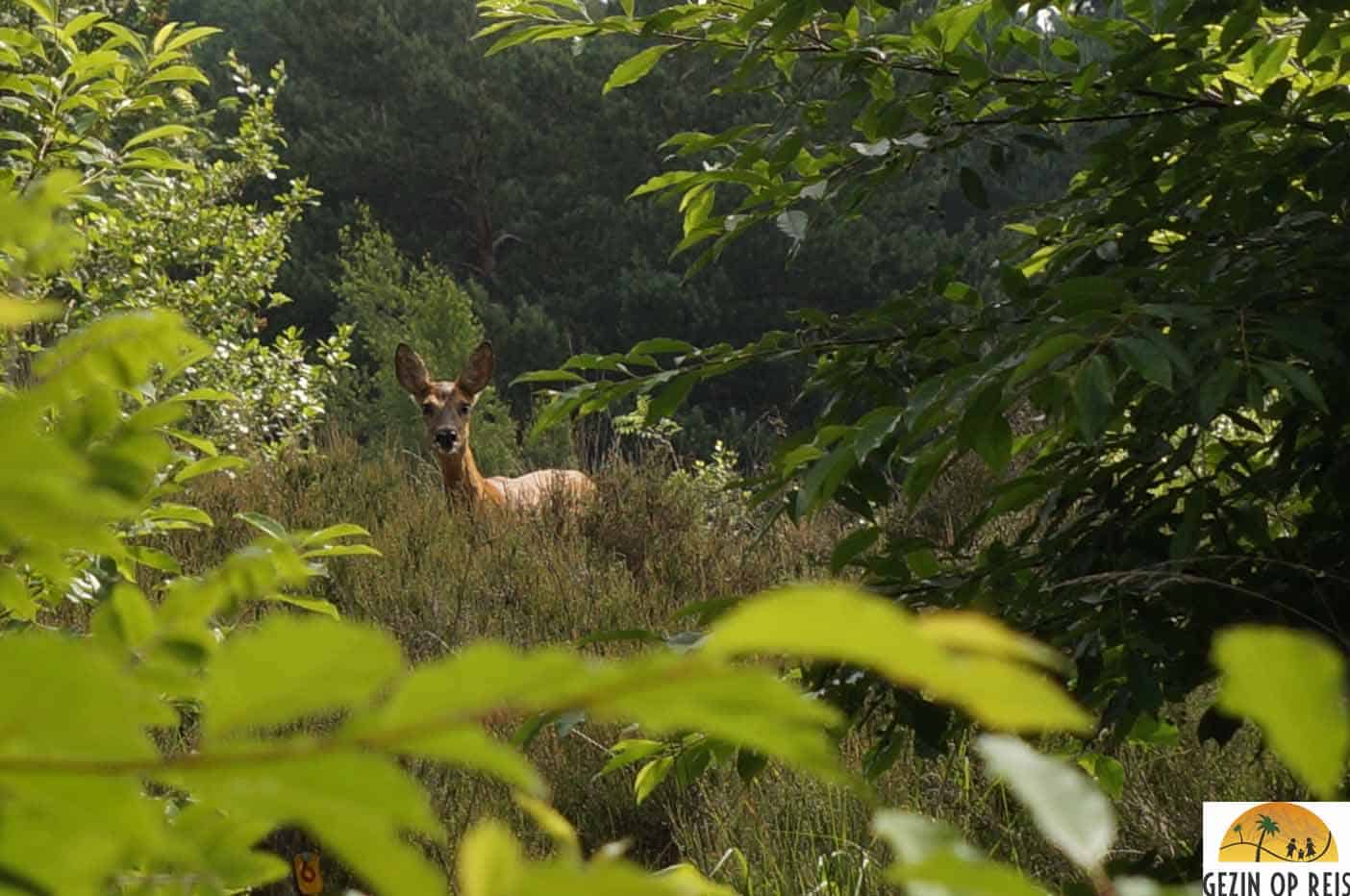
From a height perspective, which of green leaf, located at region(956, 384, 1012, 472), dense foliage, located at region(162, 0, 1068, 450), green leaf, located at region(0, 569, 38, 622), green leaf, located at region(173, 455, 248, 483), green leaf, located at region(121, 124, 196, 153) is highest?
green leaf, located at region(0, 569, 38, 622)

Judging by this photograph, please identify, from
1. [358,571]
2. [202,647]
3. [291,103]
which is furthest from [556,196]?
[202,647]

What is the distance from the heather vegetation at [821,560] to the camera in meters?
0.26

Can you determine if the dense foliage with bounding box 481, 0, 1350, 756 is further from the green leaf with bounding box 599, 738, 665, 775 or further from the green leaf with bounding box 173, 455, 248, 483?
the green leaf with bounding box 173, 455, 248, 483

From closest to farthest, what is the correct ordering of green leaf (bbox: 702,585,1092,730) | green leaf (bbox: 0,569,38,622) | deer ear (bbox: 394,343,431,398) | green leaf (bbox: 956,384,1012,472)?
1. green leaf (bbox: 702,585,1092,730)
2. green leaf (bbox: 0,569,38,622)
3. green leaf (bbox: 956,384,1012,472)
4. deer ear (bbox: 394,343,431,398)

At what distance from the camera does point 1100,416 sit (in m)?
1.41

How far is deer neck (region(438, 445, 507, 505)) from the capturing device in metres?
8.55

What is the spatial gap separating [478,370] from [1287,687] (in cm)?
907

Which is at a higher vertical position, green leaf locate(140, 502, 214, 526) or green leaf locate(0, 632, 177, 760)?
green leaf locate(0, 632, 177, 760)

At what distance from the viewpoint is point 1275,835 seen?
185 centimetres

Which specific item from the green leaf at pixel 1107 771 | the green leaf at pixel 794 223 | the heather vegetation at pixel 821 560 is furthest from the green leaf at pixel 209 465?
the green leaf at pixel 1107 771

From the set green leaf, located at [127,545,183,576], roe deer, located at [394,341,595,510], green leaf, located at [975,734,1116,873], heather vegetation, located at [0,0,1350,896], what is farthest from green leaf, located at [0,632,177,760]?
roe deer, located at [394,341,595,510]

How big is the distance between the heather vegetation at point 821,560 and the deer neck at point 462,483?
3.03 ft

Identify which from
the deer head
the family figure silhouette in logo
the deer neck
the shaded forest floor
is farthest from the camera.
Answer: the deer head

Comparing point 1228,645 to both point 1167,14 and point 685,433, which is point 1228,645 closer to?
point 1167,14
